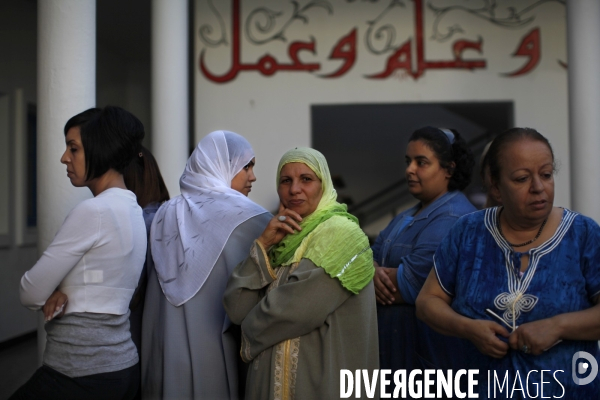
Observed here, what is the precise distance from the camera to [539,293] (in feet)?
5.46

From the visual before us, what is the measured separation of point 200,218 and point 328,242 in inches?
22.8

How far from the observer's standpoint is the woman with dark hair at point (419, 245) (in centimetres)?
240

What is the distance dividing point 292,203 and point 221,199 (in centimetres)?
36

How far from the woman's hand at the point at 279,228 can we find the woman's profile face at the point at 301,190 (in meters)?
0.06

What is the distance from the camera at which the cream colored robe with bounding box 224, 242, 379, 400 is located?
Answer: 182 centimetres

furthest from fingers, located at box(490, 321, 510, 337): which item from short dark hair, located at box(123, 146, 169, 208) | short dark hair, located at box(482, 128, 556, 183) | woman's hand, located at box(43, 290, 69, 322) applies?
short dark hair, located at box(123, 146, 169, 208)

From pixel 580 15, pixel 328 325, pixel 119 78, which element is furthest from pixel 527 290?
pixel 119 78

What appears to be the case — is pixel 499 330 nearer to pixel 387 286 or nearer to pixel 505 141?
pixel 505 141

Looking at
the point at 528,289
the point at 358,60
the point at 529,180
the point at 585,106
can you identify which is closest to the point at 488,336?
the point at 528,289

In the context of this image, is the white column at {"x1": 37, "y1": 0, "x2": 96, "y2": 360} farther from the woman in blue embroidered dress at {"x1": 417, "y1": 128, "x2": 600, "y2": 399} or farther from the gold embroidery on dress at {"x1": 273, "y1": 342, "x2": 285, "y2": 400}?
the woman in blue embroidered dress at {"x1": 417, "y1": 128, "x2": 600, "y2": 399}

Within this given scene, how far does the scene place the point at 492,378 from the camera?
174 cm

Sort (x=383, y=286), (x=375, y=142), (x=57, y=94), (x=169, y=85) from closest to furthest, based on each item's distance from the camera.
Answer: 1. (x=383, y=286)
2. (x=57, y=94)
3. (x=169, y=85)
4. (x=375, y=142)

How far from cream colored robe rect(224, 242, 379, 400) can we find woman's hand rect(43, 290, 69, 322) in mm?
522

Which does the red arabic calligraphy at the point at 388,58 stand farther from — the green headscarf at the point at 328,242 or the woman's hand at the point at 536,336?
the woman's hand at the point at 536,336
